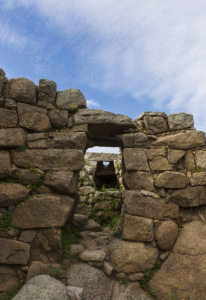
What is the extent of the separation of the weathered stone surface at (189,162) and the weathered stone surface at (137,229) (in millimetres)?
1423

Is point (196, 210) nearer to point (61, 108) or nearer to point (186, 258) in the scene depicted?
point (186, 258)

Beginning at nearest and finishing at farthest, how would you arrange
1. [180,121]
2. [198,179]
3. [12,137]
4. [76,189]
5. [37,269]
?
1. [37,269]
2. [12,137]
3. [76,189]
4. [198,179]
5. [180,121]

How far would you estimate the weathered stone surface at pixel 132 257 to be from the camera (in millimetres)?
3623

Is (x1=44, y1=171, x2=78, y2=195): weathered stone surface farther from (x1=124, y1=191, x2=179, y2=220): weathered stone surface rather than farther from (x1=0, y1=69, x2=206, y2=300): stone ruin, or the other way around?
(x1=124, y1=191, x2=179, y2=220): weathered stone surface

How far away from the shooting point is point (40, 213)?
3.63m

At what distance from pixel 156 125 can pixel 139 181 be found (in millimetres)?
1390

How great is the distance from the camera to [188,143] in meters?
4.40

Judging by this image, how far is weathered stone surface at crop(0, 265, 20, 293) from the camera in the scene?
11.0ft

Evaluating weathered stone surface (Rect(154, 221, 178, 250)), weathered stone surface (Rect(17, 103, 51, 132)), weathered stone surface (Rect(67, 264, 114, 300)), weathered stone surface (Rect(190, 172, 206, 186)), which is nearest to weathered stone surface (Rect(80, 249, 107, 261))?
weathered stone surface (Rect(67, 264, 114, 300))

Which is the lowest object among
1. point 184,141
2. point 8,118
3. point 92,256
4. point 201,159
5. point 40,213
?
point 92,256

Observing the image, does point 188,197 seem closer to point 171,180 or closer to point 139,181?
point 171,180

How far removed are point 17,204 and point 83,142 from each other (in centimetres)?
170

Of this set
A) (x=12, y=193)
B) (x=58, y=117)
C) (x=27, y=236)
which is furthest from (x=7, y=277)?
(x=58, y=117)

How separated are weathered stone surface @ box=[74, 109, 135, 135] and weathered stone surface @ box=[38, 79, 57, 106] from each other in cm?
65
